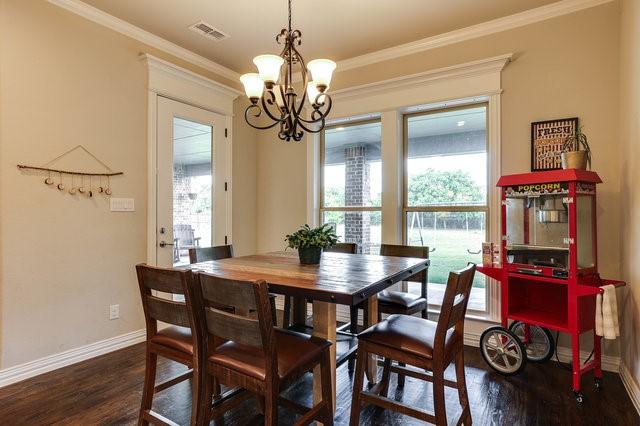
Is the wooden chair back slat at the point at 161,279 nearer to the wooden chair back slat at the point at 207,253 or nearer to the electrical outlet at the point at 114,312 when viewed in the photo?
the wooden chair back slat at the point at 207,253

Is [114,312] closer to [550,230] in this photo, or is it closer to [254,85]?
[254,85]

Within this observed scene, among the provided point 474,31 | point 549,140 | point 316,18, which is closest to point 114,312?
point 316,18

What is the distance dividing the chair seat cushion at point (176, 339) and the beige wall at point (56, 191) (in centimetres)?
148

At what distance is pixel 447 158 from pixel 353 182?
1.04m

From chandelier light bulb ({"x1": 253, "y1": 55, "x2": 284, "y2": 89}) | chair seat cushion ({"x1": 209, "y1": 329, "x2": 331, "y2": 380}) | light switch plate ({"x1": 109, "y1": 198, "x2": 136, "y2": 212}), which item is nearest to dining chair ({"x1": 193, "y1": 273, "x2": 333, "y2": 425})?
chair seat cushion ({"x1": 209, "y1": 329, "x2": 331, "y2": 380})

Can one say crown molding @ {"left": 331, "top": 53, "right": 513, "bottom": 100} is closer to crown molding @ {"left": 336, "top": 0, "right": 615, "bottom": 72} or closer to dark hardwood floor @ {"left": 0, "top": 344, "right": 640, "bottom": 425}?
crown molding @ {"left": 336, "top": 0, "right": 615, "bottom": 72}

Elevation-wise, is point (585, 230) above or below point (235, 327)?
above

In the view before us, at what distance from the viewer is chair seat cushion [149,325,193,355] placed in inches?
69.3

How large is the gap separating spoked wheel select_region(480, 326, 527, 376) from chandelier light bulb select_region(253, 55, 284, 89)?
2.33m

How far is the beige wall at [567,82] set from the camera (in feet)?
8.86

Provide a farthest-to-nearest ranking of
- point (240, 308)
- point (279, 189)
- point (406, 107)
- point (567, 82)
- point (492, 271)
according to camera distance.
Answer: point (279, 189) < point (406, 107) < point (567, 82) < point (492, 271) < point (240, 308)

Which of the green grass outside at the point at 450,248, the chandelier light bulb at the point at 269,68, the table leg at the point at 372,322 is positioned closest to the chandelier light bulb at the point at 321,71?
the chandelier light bulb at the point at 269,68

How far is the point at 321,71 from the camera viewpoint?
219cm

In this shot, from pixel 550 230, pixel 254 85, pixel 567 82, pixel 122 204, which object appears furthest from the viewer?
pixel 122 204
